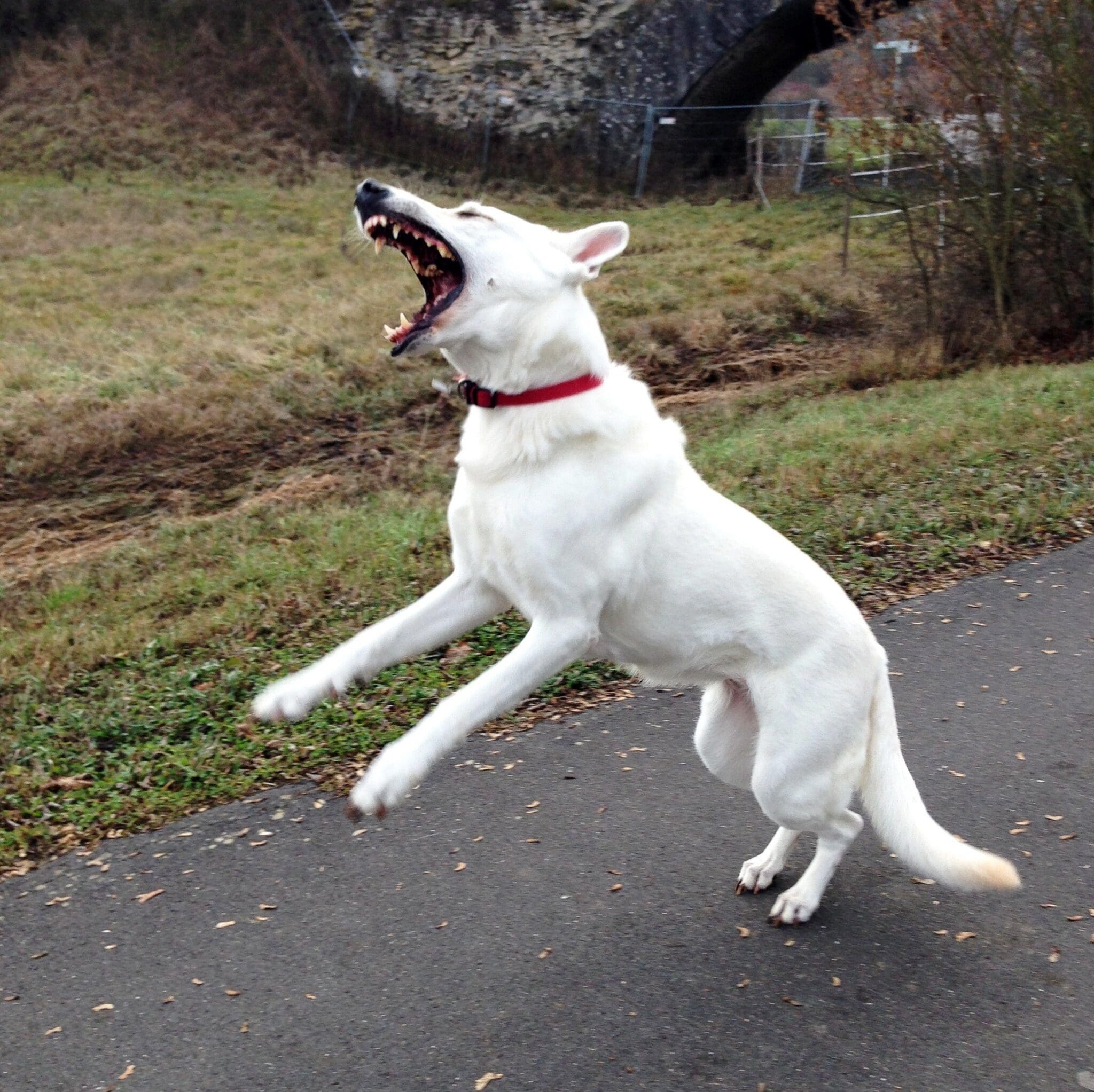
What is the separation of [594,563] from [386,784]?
879mm

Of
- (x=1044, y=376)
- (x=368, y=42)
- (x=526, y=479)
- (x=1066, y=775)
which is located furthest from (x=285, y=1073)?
(x=368, y=42)

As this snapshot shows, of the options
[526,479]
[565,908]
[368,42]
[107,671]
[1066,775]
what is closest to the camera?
[526,479]

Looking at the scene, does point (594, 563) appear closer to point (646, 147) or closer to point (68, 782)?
point (68, 782)

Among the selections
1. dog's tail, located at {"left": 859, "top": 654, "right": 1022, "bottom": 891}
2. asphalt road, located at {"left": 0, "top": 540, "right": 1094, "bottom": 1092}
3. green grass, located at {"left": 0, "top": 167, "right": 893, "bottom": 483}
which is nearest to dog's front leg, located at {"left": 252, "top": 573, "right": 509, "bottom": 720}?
asphalt road, located at {"left": 0, "top": 540, "right": 1094, "bottom": 1092}

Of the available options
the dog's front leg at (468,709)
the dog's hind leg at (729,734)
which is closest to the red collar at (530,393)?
the dog's front leg at (468,709)

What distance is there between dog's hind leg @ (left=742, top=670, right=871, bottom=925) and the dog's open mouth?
4.99 ft

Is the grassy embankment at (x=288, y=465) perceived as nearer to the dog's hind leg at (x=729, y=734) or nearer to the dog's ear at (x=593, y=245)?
the dog's hind leg at (x=729, y=734)

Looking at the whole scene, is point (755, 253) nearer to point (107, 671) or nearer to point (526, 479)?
point (107, 671)

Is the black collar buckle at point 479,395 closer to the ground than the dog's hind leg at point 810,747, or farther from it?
farther from it

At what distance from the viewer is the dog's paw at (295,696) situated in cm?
342

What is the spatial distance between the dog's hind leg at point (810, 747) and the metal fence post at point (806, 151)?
20.8 metres

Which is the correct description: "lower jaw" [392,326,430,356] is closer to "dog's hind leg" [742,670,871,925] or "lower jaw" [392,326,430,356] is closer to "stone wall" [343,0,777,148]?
"dog's hind leg" [742,670,871,925]

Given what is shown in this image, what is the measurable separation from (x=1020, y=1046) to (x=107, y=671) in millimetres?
4234

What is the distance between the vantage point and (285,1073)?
3225mm
